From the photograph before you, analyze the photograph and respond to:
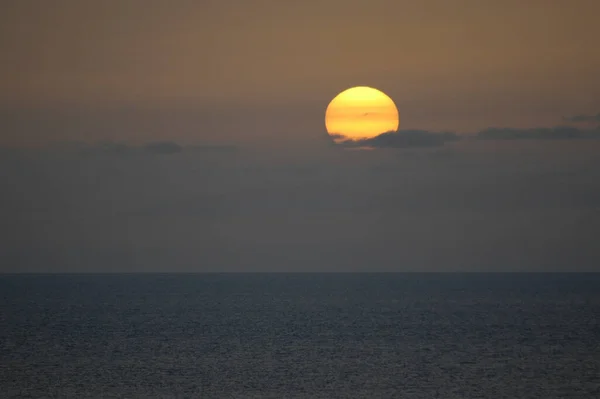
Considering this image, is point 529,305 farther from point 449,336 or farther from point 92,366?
point 92,366

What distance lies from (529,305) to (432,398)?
129469 mm

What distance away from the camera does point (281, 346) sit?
9425 cm

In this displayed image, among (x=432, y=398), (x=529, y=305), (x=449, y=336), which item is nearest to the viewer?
(x=432, y=398)

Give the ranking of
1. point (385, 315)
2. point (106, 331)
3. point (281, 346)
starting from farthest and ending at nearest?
point (385, 315)
point (106, 331)
point (281, 346)

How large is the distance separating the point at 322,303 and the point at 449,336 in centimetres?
8702

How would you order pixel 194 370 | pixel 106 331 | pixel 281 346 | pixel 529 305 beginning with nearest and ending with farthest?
pixel 194 370, pixel 281 346, pixel 106 331, pixel 529 305

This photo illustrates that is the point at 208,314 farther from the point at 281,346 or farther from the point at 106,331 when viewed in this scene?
the point at 281,346

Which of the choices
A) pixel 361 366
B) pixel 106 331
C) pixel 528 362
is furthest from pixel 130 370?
pixel 106 331

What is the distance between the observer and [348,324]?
12550 centimetres

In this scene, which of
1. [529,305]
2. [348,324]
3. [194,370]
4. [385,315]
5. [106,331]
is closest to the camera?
[194,370]

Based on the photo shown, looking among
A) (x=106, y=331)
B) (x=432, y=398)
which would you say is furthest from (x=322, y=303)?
(x=432, y=398)

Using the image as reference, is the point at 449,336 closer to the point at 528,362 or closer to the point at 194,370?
the point at 528,362

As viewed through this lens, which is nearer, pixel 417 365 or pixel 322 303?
pixel 417 365

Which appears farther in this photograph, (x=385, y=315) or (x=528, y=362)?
(x=385, y=315)
